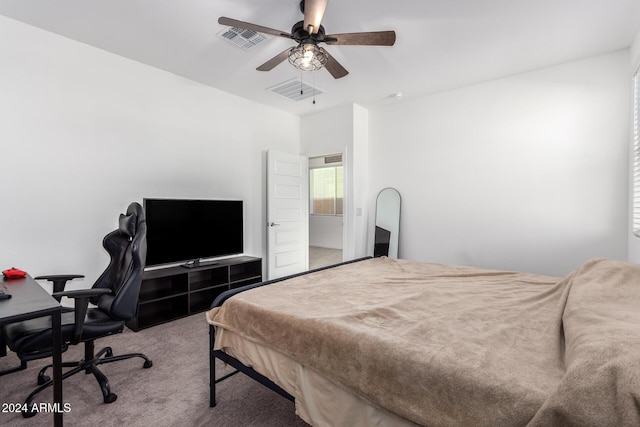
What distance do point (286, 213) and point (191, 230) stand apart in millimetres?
1591

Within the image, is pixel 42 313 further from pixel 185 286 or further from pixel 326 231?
pixel 326 231

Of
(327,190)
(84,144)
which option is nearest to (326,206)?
(327,190)

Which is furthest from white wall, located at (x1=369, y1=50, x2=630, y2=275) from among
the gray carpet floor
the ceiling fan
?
the gray carpet floor

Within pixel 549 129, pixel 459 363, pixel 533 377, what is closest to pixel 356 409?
pixel 459 363

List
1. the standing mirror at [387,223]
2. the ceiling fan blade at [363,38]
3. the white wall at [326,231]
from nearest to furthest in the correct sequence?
the ceiling fan blade at [363,38] → the standing mirror at [387,223] → the white wall at [326,231]

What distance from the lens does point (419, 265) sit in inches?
107

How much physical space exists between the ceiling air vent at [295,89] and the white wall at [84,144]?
2.71 feet

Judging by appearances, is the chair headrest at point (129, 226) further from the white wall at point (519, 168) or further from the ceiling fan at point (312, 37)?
the white wall at point (519, 168)

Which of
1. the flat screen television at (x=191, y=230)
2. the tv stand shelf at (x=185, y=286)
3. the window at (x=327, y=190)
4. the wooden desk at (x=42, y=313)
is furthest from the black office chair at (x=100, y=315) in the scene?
the window at (x=327, y=190)

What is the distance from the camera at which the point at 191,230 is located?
3.55m

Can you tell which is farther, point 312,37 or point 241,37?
point 241,37

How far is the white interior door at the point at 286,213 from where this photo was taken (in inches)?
179

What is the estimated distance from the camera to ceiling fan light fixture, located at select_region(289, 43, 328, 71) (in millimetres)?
2281

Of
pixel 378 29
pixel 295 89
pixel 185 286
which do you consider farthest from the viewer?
pixel 295 89
